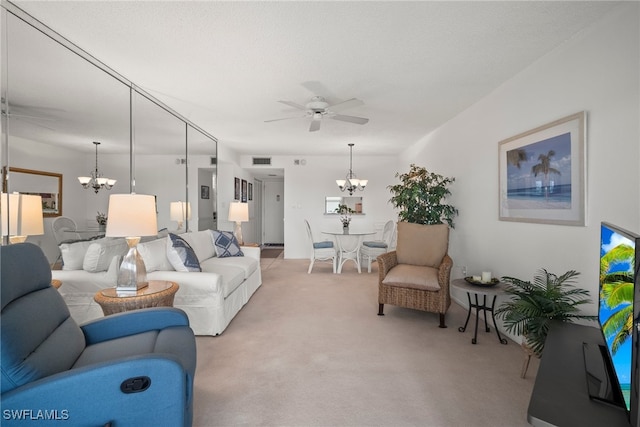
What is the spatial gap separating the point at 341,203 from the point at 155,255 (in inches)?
197

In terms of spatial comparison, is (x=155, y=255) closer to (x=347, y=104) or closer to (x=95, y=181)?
(x=95, y=181)

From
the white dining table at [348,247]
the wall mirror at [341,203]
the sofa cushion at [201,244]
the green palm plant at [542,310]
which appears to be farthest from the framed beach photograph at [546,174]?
the wall mirror at [341,203]

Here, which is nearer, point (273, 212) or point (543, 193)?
point (543, 193)

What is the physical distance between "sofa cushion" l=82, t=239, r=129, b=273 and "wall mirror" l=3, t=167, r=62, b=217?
416 millimetres

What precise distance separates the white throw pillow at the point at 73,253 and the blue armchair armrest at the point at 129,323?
1.08 m

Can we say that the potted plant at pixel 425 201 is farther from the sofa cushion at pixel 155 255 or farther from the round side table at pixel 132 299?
the round side table at pixel 132 299

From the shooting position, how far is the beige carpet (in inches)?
74.9

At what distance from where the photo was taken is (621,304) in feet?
3.75

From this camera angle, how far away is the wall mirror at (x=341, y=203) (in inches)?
301

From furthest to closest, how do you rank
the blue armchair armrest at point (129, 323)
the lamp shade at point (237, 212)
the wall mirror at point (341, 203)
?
1. the wall mirror at point (341, 203)
2. the lamp shade at point (237, 212)
3. the blue armchair armrest at point (129, 323)

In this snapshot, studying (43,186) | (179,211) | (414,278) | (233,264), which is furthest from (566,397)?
(179,211)

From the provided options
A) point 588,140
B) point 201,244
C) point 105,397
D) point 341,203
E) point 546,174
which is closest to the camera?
point 105,397

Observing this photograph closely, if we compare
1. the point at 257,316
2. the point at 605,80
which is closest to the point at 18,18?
the point at 257,316

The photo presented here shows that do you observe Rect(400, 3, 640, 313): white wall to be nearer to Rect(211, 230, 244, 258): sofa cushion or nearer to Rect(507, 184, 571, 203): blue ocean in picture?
Rect(507, 184, 571, 203): blue ocean in picture
